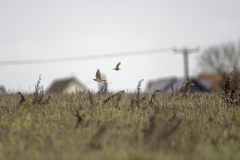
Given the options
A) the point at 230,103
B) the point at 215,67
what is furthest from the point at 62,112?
the point at 215,67

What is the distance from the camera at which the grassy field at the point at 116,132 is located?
4301 millimetres

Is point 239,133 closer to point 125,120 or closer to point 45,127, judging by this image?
point 125,120

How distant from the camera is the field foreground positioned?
4305 mm

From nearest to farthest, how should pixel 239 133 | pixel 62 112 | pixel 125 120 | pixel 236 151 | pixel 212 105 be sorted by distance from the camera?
pixel 236 151, pixel 239 133, pixel 125 120, pixel 62 112, pixel 212 105

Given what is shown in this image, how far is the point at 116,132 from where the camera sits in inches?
200

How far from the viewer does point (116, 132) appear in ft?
16.7

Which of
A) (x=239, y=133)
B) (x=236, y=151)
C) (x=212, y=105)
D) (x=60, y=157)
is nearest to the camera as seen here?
(x=60, y=157)

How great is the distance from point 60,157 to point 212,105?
4.53 metres

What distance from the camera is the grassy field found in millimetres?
4301

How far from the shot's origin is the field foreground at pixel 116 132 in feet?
14.1

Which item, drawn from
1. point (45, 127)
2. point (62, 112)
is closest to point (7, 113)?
point (62, 112)

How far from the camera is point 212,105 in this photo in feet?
25.8

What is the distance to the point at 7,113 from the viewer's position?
675 centimetres

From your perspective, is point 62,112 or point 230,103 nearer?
point 62,112
